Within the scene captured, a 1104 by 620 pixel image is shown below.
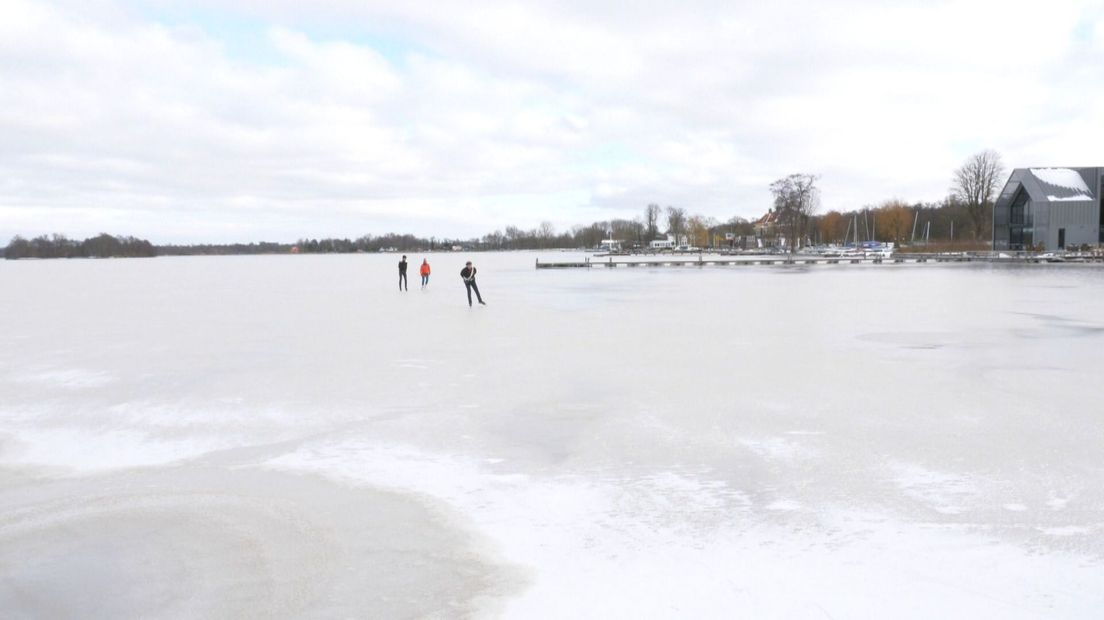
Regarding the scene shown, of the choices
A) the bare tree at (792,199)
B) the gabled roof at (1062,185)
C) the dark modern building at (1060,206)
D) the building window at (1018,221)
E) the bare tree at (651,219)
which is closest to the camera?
the dark modern building at (1060,206)

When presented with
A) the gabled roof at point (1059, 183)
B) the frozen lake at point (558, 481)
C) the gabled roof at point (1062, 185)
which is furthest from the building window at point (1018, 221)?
the frozen lake at point (558, 481)

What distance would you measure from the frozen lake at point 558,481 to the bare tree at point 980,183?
3164 inches

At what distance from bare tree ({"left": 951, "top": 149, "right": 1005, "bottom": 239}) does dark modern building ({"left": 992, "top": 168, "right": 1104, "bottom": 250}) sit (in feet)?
56.7

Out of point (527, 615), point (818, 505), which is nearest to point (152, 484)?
point (527, 615)

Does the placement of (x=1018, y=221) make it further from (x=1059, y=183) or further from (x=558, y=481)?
(x=558, y=481)

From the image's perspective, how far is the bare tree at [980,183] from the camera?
8156 centimetres

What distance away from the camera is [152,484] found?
5.47 metres

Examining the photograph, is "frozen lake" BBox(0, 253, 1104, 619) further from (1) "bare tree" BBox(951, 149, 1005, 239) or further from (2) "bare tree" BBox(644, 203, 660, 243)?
Result: (2) "bare tree" BBox(644, 203, 660, 243)

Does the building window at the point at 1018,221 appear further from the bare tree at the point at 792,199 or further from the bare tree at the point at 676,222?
the bare tree at the point at 676,222

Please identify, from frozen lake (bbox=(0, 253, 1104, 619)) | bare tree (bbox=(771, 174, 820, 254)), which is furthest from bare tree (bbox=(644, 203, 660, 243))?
frozen lake (bbox=(0, 253, 1104, 619))

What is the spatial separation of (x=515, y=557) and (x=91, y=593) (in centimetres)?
208

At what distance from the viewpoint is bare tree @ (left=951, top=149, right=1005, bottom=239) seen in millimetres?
81562

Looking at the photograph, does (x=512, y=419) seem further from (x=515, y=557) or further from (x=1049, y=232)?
(x=1049, y=232)

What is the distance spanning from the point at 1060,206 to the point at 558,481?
67794 millimetres
